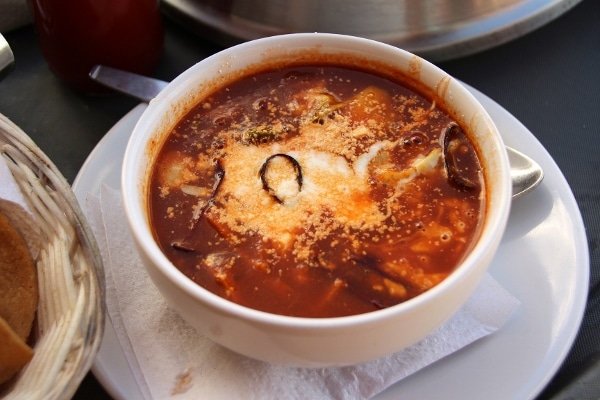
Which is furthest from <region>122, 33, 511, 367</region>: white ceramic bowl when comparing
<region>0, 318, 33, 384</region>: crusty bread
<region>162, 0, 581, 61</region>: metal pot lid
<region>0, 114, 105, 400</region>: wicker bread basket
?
<region>162, 0, 581, 61</region>: metal pot lid

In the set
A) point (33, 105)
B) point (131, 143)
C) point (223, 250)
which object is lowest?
point (33, 105)

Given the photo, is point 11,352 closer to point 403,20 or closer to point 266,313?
point 266,313

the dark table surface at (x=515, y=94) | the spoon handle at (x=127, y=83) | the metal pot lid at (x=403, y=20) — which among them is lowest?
the dark table surface at (x=515, y=94)

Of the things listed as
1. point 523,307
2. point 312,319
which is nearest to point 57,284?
point 312,319

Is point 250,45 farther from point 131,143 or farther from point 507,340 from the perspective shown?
point 507,340

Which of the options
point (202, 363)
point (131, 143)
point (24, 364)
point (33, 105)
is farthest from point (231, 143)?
point (33, 105)

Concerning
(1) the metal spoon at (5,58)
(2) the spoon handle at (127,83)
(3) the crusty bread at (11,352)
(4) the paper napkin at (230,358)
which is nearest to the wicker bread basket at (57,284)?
(3) the crusty bread at (11,352)

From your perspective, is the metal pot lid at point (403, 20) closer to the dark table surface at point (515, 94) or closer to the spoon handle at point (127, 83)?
the dark table surface at point (515, 94)
